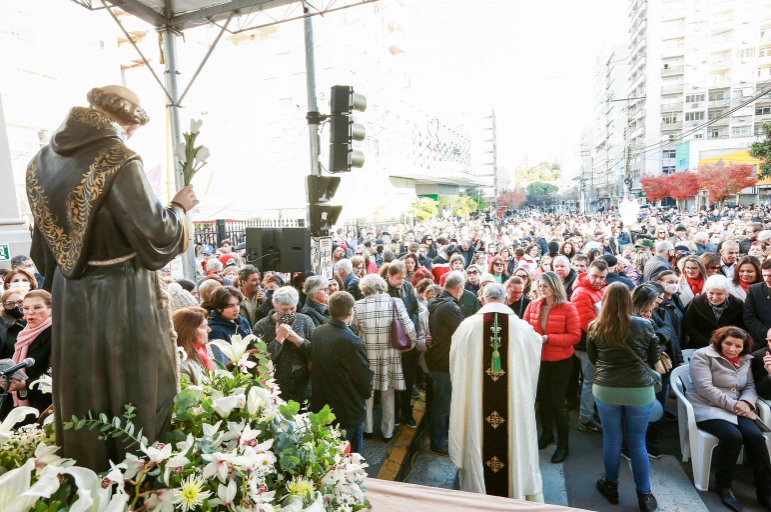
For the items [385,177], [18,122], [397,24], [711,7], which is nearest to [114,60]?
[18,122]

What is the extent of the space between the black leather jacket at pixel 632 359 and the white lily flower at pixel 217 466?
3.72m

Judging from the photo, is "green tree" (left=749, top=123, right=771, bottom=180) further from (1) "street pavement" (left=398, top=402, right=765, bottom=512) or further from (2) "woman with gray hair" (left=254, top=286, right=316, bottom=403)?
(2) "woman with gray hair" (left=254, top=286, right=316, bottom=403)

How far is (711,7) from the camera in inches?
2507

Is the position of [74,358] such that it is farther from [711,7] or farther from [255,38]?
[711,7]

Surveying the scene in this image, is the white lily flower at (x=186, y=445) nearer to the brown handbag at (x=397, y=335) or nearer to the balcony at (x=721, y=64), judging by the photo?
the brown handbag at (x=397, y=335)

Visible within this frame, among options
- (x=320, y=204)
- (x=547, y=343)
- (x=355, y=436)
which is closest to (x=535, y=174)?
(x=320, y=204)

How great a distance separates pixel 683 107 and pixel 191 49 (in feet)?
211

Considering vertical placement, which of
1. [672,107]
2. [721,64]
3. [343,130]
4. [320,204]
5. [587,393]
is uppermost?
[721,64]

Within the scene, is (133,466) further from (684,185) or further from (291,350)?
(684,185)

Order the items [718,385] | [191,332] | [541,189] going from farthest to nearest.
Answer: [541,189], [718,385], [191,332]

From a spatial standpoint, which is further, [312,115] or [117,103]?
[312,115]

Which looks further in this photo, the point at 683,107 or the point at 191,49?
the point at 683,107

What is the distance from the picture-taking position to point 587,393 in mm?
5965

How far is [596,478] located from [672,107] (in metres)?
73.4
